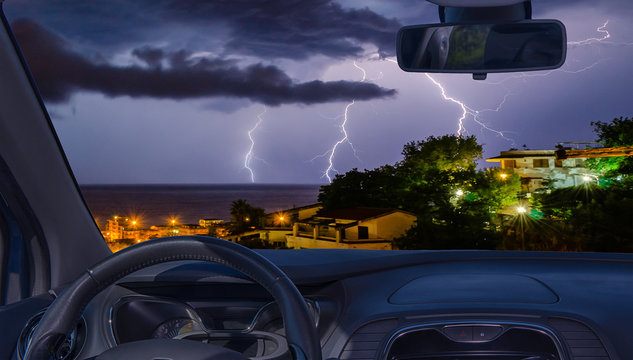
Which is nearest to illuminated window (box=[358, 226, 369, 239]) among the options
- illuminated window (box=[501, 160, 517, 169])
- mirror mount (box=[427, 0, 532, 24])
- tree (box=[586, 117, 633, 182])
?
mirror mount (box=[427, 0, 532, 24])

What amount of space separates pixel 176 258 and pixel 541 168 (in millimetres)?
29952

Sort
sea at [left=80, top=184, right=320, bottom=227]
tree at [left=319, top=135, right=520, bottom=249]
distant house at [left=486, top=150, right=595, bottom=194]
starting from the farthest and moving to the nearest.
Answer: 1. distant house at [left=486, top=150, right=595, bottom=194]
2. tree at [left=319, top=135, right=520, bottom=249]
3. sea at [left=80, top=184, right=320, bottom=227]

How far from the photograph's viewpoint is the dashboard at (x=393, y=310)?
74.5 inches

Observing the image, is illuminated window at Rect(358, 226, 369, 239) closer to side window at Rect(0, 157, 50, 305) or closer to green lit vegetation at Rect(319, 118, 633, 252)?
green lit vegetation at Rect(319, 118, 633, 252)

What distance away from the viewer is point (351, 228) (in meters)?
11.1

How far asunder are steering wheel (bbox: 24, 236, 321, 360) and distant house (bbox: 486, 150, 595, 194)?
21.3 metres

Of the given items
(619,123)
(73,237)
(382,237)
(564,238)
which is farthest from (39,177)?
(619,123)

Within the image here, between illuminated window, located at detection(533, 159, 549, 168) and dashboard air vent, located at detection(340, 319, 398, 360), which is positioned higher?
illuminated window, located at detection(533, 159, 549, 168)

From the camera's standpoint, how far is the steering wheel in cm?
124

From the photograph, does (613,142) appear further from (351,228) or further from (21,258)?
(21,258)

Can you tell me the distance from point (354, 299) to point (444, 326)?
0.37 meters

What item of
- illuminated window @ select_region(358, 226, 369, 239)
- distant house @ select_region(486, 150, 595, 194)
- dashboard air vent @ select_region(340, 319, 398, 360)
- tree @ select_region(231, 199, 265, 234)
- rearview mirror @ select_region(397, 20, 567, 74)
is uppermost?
distant house @ select_region(486, 150, 595, 194)

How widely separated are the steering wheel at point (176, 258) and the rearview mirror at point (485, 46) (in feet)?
4.31

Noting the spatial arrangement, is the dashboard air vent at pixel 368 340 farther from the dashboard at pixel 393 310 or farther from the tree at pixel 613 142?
the tree at pixel 613 142
